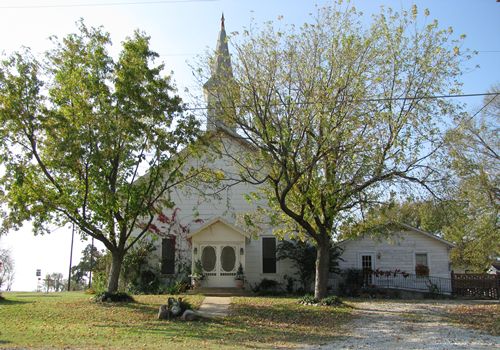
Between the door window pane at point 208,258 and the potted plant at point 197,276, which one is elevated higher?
the door window pane at point 208,258

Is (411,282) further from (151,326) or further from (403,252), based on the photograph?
(151,326)

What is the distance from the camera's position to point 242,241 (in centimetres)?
2622

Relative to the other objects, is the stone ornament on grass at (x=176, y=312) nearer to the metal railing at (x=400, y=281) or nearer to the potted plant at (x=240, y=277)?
the potted plant at (x=240, y=277)

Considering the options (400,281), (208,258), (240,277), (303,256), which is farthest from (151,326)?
(400,281)

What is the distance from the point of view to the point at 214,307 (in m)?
19.1

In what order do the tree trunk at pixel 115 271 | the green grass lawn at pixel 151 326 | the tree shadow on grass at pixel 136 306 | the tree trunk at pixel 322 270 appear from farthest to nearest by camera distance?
the tree trunk at pixel 115 271, the tree trunk at pixel 322 270, the tree shadow on grass at pixel 136 306, the green grass lawn at pixel 151 326

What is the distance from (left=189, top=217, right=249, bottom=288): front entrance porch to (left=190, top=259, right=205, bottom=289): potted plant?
0.47 m

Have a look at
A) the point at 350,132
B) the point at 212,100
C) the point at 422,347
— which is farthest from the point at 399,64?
the point at 422,347

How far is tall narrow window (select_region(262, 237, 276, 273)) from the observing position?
1071 inches

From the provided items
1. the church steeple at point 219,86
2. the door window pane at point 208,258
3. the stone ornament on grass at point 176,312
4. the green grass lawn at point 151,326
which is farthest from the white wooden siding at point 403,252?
the stone ornament on grass at point 176,312

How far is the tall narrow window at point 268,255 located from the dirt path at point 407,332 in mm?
7855

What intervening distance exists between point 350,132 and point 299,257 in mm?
10560

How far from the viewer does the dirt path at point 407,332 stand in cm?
1252

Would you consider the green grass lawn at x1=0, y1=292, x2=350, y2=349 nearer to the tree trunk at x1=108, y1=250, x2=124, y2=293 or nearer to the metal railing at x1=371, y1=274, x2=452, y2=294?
the tree trunk at x1=108, y1=250, x2=124, y2=293
